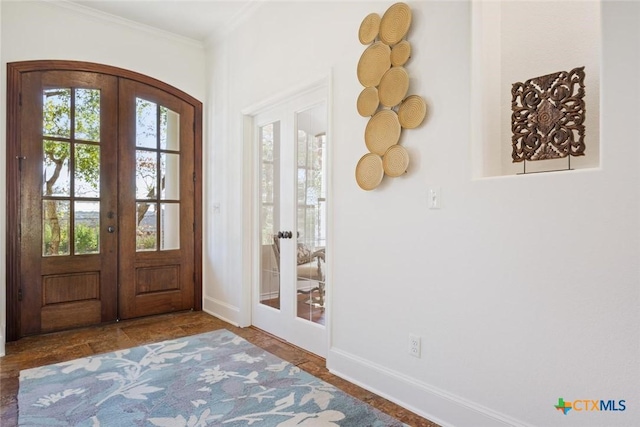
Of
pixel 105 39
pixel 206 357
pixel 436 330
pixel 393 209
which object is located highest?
pixel 105 39

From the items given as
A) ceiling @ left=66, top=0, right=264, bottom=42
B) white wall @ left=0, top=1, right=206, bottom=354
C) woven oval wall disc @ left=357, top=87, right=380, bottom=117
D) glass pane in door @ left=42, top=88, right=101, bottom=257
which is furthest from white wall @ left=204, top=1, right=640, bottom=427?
glass pane in door @ left=42, top=88, right=101, bottom=257

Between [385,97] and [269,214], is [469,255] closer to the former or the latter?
[385,97]

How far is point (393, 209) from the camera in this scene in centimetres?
220

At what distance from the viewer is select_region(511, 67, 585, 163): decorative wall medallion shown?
1.56 meters

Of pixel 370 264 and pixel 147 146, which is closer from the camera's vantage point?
pixel 370 264

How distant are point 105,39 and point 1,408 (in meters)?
3.39

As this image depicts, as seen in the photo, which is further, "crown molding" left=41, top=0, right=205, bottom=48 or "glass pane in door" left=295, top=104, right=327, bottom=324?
"crown molding" left=41, top=0, right=205, bottom=48

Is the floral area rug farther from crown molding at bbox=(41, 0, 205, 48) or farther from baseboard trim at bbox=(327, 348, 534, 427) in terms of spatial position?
crown molding at bbox=(41, 0, 205, 48)

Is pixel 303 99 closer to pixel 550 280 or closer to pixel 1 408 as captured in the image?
pixel 550 280

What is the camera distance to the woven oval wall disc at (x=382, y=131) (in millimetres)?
2146

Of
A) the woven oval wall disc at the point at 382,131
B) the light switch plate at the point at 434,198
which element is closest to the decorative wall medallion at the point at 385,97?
the woven oval wall disc at the point at 382,131

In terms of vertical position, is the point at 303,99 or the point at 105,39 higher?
the point at 105,39

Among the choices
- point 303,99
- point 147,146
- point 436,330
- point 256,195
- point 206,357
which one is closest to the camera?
point 436,330

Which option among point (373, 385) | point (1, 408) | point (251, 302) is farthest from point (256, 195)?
point (1, 408)
